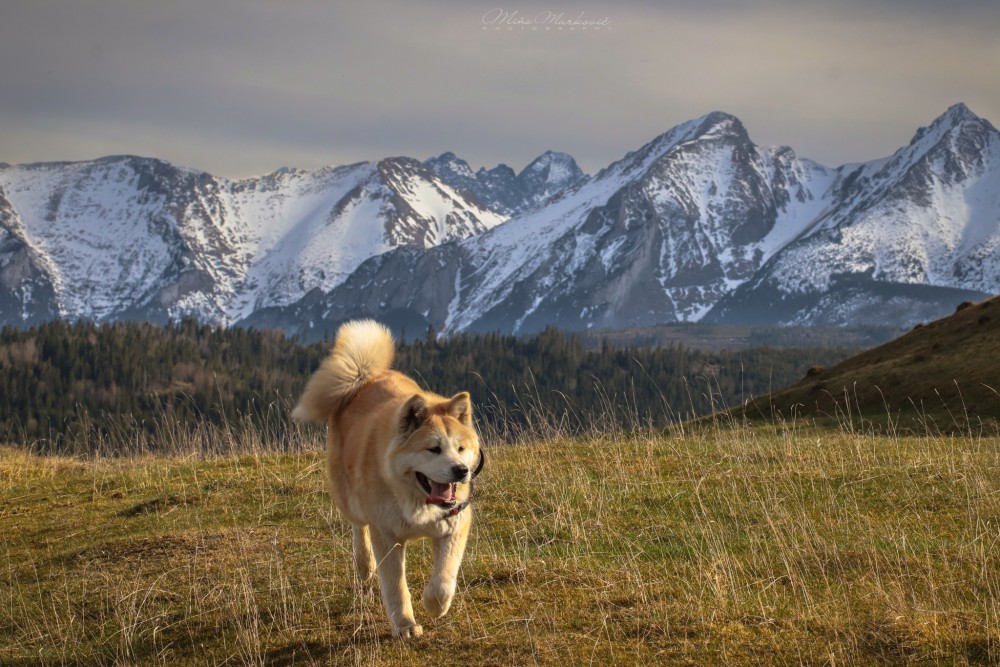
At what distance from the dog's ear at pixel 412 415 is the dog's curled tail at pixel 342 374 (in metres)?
2.48

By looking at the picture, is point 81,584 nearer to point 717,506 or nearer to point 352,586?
point 352,586

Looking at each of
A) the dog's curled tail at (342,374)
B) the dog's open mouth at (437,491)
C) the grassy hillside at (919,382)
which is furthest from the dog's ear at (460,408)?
the grassy hillside at (919,382)

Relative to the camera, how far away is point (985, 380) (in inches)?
1287

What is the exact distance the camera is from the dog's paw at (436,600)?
1000 cm

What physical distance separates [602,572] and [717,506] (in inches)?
154

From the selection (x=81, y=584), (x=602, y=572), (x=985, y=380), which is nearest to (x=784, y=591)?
(x=602, y=572)

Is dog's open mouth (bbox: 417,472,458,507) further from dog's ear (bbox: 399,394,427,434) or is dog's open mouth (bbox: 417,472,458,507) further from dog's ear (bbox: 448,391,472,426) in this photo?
dog's ear (bbox: 448,391,472,426)

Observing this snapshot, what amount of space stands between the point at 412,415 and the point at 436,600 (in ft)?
5.78

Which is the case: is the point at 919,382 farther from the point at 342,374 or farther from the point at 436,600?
the point at 436,600

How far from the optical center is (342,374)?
40.8 feet

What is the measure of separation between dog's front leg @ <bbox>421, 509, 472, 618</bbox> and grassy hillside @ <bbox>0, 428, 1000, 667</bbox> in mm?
449

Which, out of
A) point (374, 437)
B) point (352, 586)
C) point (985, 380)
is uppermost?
point (374, 437)

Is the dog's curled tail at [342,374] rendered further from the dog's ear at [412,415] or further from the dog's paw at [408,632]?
the dog's paw at [408,632]

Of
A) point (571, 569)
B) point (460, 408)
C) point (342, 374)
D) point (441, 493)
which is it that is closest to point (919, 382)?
point (571, 569)
